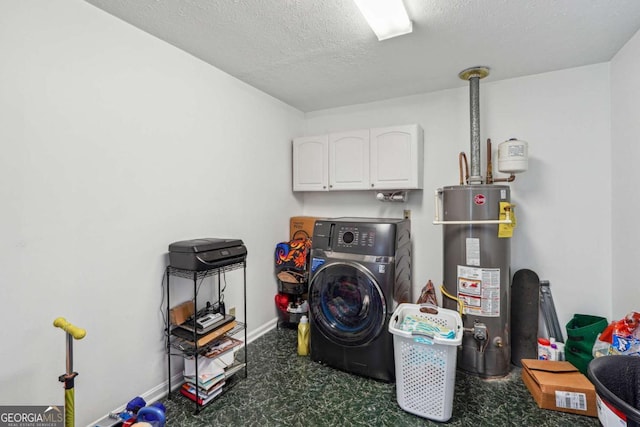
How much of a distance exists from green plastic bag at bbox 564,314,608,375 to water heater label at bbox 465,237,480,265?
0.87 meters

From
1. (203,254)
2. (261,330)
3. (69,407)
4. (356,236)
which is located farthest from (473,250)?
(69,407)

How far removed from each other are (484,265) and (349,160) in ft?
5.07

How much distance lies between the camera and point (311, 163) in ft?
10.5

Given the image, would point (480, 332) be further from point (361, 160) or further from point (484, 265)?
point (361, 160)

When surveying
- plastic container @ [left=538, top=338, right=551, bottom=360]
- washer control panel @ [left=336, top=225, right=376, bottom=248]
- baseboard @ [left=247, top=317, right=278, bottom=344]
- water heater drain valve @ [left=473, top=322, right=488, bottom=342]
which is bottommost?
baseboard @ [left=247, top=317, right=278, bottom=344]

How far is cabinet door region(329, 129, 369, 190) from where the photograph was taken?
290 cm

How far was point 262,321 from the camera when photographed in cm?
293

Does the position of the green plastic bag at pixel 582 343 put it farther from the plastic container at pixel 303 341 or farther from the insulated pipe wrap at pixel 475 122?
the plastic container at pixel 303 341

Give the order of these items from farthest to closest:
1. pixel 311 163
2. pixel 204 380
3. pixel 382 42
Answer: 1. pixel 311 163
2. pixel 382 42
3. pixel 204 380

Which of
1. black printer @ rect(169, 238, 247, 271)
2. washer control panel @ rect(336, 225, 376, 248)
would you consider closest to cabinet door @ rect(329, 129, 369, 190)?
washer control panel @ rect(336, 225, 376, 248)

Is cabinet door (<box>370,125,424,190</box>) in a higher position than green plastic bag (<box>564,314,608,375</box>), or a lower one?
higher

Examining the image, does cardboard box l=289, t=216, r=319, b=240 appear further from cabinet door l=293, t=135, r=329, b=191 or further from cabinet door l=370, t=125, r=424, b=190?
cabinet door l=370, t=125, r=424, b=190

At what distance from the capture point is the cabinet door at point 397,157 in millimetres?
2684

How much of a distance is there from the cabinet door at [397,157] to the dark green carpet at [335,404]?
166cm
